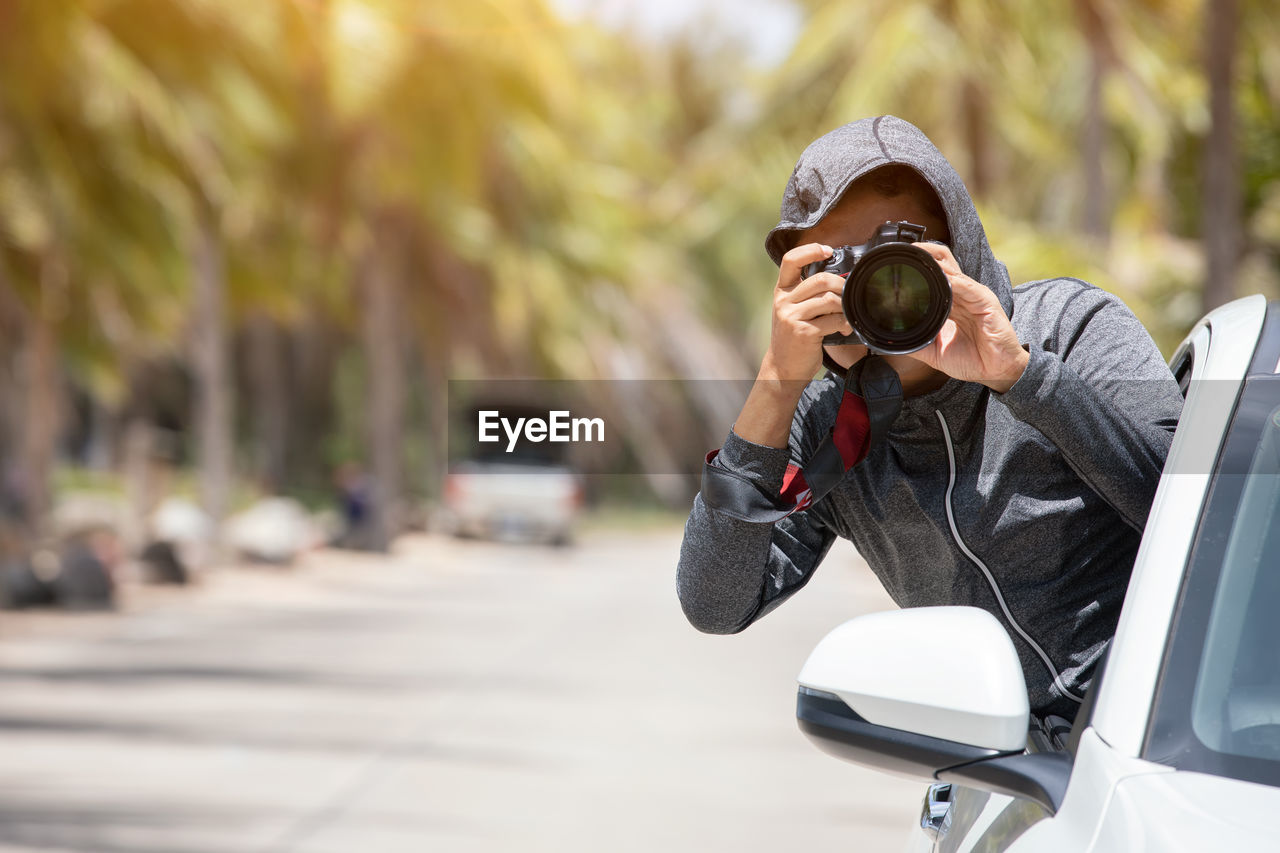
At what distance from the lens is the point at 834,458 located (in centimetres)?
191

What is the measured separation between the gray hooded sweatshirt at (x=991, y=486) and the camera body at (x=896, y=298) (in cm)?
16

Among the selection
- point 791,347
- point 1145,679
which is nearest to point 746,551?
point 791,347

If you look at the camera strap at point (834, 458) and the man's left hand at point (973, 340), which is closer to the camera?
the man's left hand at point (973, 340)

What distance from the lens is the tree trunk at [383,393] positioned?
85.8 ft

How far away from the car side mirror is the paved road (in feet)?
15.9

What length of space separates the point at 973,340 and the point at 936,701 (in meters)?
0.42

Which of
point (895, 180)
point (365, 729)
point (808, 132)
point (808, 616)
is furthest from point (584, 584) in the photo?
point (895, 180)

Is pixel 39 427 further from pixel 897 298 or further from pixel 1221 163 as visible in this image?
pixel 897 298

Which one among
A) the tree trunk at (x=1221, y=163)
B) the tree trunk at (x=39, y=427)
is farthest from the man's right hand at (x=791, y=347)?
the tree trunk at (x=39, y=427)

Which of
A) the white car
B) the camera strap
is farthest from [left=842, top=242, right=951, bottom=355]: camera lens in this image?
the white car

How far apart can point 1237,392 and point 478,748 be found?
24.2ft

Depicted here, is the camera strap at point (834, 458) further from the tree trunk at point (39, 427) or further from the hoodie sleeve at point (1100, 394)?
the tree trunk at point (39, 427)

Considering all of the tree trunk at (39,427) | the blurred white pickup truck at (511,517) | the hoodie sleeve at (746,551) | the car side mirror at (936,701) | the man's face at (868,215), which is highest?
the tree trunk at (39,427)

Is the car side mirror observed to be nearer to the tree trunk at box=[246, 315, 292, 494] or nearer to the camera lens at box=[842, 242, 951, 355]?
the camera lens at box=[842, 242, 951, 355]
